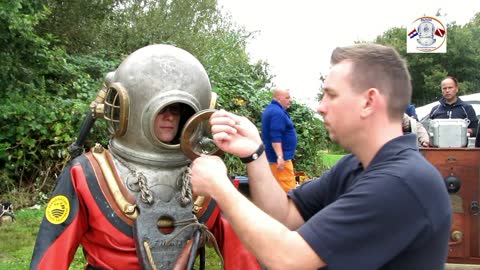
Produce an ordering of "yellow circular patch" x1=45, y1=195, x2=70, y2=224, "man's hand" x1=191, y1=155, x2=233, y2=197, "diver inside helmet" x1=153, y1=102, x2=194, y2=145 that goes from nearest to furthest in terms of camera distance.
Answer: "man's hand" x1=191, y1=155, x2=233, y2=197, "yellow circular patch" x1=45, y1=195, x2=70, y2=224, "diver inside helmet" x1=153, y1=102, x2=194, y2=145

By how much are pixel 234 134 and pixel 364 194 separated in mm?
475

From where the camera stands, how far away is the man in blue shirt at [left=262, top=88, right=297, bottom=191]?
6242 mm

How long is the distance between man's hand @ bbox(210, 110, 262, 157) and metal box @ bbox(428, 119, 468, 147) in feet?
11.6

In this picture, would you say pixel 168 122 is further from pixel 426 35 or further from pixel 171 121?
pixel 426 35

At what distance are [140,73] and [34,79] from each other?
5.58 metres

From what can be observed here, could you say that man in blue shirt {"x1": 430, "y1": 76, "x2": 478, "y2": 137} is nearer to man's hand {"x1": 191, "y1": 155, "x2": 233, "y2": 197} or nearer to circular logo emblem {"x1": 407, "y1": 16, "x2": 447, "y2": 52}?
circular logo emblem {"x1": 407, "y1": 16, "x2": 447, "y2": 52}

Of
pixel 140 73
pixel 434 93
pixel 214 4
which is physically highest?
pixel 214 4

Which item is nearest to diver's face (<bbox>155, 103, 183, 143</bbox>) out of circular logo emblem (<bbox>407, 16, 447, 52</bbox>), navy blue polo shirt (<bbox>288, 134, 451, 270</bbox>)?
navy blue polo shirt (<bbox>288, 134, 451, 270</bbox>)

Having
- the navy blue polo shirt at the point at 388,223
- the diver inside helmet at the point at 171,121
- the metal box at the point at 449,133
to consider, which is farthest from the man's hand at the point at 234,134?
the metal box at the point at 449,133

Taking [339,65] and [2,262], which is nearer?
[339,65]

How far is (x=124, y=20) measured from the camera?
1305 cm

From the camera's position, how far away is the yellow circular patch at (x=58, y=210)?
7.08 feet

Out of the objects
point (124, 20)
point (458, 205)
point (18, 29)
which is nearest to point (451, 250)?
point (458, 205)

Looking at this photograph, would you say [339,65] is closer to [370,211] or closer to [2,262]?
[370,211]
